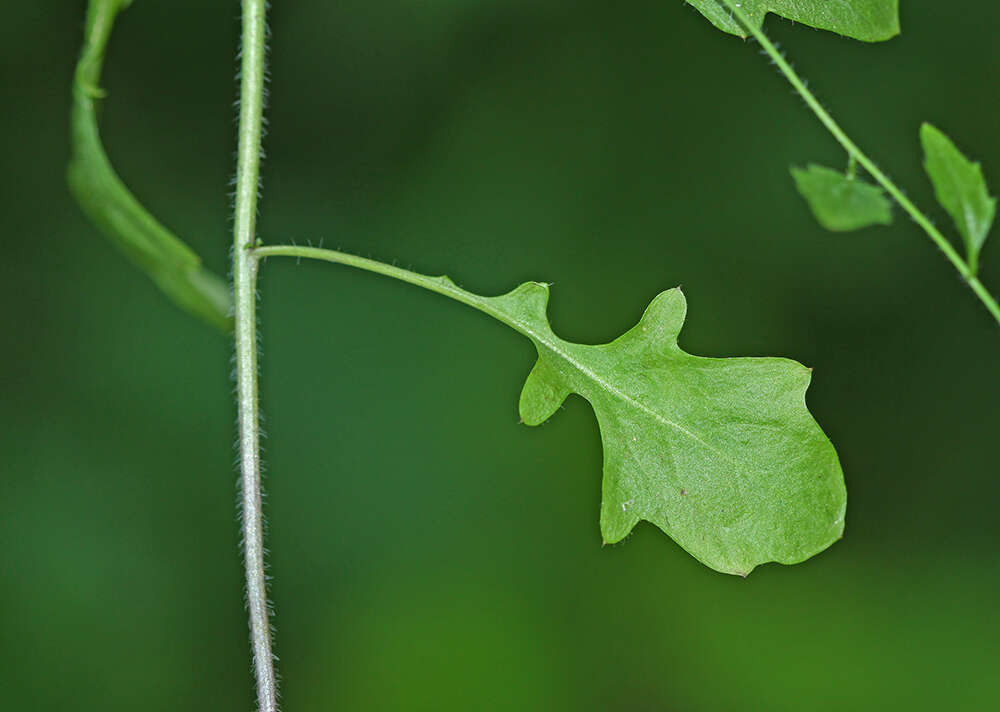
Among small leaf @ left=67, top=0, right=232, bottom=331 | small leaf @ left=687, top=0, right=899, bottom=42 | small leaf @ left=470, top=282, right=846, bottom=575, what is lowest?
small leaf @ left=470, top=282, right=846, bottom=575

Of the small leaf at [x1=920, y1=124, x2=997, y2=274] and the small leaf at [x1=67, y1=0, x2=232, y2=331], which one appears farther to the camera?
the small leaf at [x1=67, y1=0, x2=232, y2=331]

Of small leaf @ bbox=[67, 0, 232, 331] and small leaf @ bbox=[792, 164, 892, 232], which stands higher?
small leaf @ bbox=[67, 0, 232, 331]

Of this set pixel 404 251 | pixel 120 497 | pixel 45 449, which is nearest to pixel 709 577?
pixel 404 251

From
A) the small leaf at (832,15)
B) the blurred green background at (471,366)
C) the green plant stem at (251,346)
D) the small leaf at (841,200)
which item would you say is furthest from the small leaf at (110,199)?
the blurred green background at (471,366)

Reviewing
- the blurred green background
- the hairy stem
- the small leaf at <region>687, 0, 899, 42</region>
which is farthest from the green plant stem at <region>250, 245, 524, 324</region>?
the blurred green background

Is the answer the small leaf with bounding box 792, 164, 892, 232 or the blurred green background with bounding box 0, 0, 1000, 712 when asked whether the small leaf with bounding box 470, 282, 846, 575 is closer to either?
the small leaf with bounding box 792, 164, 892, 232

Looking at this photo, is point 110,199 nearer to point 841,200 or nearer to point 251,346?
point 251,346

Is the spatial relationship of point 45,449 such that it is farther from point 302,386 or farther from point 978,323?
point 978,323
